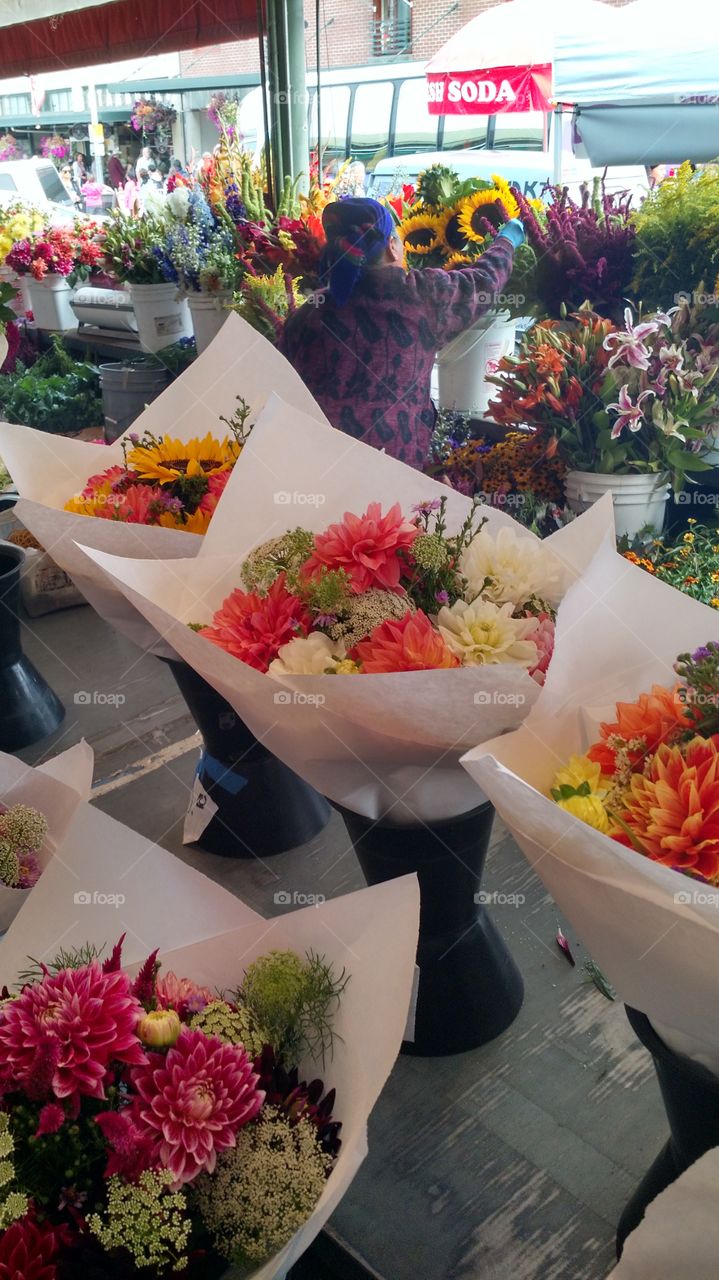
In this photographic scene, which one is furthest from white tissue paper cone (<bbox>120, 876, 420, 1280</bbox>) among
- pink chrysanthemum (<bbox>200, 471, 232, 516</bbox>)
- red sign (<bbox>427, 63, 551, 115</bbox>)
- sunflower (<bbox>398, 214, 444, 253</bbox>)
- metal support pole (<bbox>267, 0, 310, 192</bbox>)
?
red sign (<bbox>427, 63, 551, 115</bbox>)

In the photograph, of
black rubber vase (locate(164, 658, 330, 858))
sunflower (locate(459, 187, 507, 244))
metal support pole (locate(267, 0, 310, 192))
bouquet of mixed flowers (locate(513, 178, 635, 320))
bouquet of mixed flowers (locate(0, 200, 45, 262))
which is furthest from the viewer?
bouquet of mixed flowers (locate(0, 200, 45, 262))

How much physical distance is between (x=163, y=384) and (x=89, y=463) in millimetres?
2283

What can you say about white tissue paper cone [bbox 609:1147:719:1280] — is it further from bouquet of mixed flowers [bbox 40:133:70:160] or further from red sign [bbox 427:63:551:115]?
bouquet of mixed flowers [bbox 40:133:70:160]

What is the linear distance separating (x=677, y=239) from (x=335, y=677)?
1956 mm

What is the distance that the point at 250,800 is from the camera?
5.98ft

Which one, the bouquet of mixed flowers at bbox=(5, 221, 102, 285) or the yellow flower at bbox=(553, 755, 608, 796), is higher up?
the bouquet of mixed flowers at bbox=(5, 221, 102, 285)

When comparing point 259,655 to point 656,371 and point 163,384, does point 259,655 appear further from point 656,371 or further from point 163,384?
point 163,384

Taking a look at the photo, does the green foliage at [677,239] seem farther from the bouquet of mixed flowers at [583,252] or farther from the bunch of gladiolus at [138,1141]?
the bunch of gladiolus at [138,1141]

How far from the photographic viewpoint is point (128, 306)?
15.2ft

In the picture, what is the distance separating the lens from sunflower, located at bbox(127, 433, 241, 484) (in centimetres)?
156

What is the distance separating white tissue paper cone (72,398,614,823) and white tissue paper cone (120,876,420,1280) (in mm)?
172

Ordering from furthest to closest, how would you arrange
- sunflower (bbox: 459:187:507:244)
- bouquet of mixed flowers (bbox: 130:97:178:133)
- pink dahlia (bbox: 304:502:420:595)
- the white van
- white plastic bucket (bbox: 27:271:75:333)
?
1. bouquet of mixed flowers (bbox: 130:97:178:133)
2. the white van
3. white plastic bucket (bbox: 27:271:75:333)
4. sunflower (bbox: 459:187:507:244)
5. pink dahlia (bbox: 304:502:420:595)

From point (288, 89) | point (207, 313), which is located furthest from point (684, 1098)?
point (288, 89)

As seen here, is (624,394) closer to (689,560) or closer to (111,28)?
(689,560)
